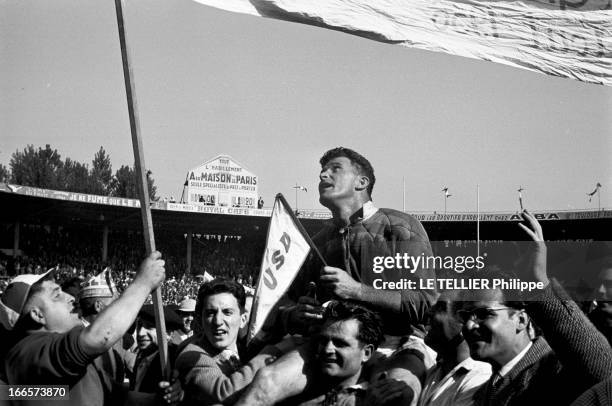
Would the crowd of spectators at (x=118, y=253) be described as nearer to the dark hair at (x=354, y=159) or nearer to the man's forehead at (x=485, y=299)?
the dark hair at (x=354, y=159)

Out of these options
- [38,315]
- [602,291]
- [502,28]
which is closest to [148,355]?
[38,315]

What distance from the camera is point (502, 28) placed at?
423cm

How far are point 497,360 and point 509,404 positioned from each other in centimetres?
20

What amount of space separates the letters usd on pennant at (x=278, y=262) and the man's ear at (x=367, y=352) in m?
0.67

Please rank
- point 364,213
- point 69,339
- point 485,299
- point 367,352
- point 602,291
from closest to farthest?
point 69,339, point 485,299, point 367,352, point 364,213, point 602,291

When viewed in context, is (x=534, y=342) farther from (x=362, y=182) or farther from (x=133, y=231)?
(x=133, y=231)

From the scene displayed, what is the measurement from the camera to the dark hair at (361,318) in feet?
11.2

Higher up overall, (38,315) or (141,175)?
(141,175)

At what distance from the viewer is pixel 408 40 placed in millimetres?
4125

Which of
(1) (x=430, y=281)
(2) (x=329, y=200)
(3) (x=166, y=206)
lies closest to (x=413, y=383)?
(1) (x=430, y=281)

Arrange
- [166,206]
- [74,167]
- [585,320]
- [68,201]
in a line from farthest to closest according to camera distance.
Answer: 1. [74,167]
2. [68,201]
3. [166,206]
4. [585,320]

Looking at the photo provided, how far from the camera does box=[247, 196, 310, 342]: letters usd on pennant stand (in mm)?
3916

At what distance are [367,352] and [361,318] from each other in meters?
0.16

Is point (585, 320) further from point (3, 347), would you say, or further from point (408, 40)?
point (3, 347)
